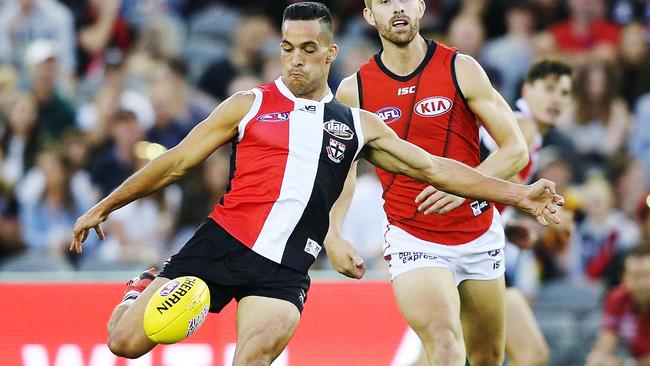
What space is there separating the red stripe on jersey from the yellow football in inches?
16.0

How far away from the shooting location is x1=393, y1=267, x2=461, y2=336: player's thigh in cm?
682

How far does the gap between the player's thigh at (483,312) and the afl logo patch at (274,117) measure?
164 cm

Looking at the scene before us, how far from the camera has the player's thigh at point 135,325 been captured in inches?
249

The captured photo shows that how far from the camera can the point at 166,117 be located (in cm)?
1241

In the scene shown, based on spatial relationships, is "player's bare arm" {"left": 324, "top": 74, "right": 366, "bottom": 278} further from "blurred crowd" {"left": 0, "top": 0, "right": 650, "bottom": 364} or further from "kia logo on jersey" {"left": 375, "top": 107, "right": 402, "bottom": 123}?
"blurred crowd" {"left": 0, "top": 0, "right": 650, "bottom": 364}

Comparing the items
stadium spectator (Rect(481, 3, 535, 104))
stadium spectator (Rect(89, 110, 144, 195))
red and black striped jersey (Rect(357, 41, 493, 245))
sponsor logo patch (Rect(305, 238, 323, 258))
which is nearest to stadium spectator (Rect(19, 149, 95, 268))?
stadium spectator (Rect(89, 110, 144, 195))

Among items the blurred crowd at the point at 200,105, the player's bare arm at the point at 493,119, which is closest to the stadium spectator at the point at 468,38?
the blurred crowd at the point at 200,105

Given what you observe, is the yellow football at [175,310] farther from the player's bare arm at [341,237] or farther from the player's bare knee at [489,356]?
the player's bare knee at [489,356]

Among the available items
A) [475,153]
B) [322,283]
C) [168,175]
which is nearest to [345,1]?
[322,283]

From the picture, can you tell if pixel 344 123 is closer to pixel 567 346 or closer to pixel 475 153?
pixel 475 153

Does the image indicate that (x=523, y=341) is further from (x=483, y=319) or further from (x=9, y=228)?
(x=9, y=228)

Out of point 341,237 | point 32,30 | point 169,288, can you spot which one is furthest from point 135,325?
point 32,30

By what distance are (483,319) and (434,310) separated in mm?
728

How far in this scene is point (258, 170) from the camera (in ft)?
21.3
